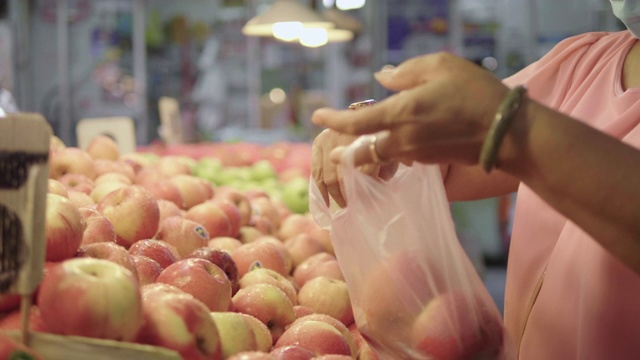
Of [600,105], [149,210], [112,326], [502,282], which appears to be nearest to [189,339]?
[112,326]

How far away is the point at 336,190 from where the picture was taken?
4.38 feet

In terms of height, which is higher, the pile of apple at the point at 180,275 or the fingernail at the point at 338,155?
the fingernail at the point at 338,155

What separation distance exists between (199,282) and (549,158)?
0.58m

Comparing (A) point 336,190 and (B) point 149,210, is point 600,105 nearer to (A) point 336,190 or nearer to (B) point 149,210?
(A) point 336,190

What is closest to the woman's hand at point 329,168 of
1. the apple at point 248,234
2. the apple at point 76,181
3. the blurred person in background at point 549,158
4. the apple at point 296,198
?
the blurred person in background at point 549,158

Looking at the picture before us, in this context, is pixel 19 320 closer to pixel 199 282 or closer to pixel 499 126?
pixel 199 282

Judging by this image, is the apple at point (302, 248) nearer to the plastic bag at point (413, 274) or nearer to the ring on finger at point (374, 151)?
the plastic bag at point (413, 274)

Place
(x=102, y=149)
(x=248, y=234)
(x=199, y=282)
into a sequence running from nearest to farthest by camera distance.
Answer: (x=199, y=282)
(x=248, y=234)
(x=102, y=149)

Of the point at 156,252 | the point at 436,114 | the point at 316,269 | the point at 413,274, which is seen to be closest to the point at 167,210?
the point at 316,269

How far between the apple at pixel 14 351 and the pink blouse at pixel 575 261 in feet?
3.05

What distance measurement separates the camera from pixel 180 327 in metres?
0.94

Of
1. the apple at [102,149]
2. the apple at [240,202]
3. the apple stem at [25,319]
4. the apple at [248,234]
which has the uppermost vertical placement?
the apple stem at [25,319]

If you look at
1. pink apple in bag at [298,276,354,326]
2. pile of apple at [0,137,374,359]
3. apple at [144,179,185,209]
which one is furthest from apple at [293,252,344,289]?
apple at [144,179,185,209]

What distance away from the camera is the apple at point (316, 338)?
1204mm
